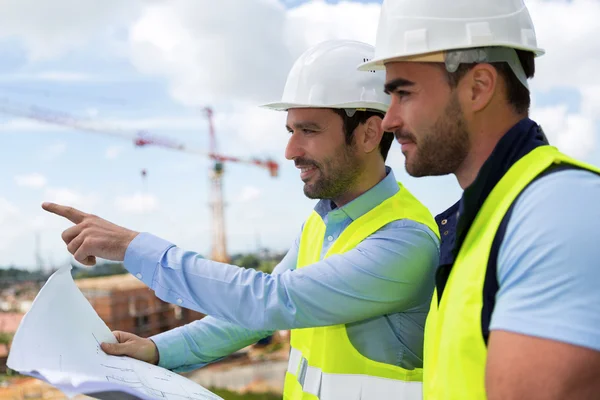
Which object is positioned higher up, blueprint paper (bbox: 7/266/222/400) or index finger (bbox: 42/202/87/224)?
index finger (bbox: 42/202/87/224)

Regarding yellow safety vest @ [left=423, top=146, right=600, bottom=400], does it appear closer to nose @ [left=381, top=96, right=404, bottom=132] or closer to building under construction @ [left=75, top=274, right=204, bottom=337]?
nose @ [left=381, top=96, right=404, bottom=132]

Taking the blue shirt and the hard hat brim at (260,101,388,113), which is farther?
the hard hat brim at (260,101,388,113)

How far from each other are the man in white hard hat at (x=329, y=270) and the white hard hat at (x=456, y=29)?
0.92m

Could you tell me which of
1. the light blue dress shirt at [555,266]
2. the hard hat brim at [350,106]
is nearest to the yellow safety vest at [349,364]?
the hard hat brim at [350,106]

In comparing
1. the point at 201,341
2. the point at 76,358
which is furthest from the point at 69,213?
the point at 201,341

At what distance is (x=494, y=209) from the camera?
1850 mm

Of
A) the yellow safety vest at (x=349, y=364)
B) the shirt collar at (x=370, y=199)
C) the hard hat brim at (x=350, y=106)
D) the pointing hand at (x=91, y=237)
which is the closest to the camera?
the pointing hand at (x=91, y=237)

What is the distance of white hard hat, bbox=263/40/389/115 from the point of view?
3.26 m

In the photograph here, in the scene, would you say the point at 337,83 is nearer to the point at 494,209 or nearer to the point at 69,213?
the point at 69,213

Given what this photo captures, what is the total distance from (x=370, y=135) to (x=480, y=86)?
126 cm

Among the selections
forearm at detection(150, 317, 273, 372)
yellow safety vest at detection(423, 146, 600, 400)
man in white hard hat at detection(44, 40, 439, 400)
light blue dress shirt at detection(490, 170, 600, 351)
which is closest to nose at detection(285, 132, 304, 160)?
man in white hard hat at detection(44, 40, 439, 400)

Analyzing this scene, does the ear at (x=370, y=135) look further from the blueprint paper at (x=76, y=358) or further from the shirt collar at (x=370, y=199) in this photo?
the blueprint paper at (x=76, y=358)

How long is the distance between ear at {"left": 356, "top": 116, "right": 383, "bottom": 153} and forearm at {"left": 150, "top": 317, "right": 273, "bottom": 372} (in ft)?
3.53

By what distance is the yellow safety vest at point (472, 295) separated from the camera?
1727 mm
